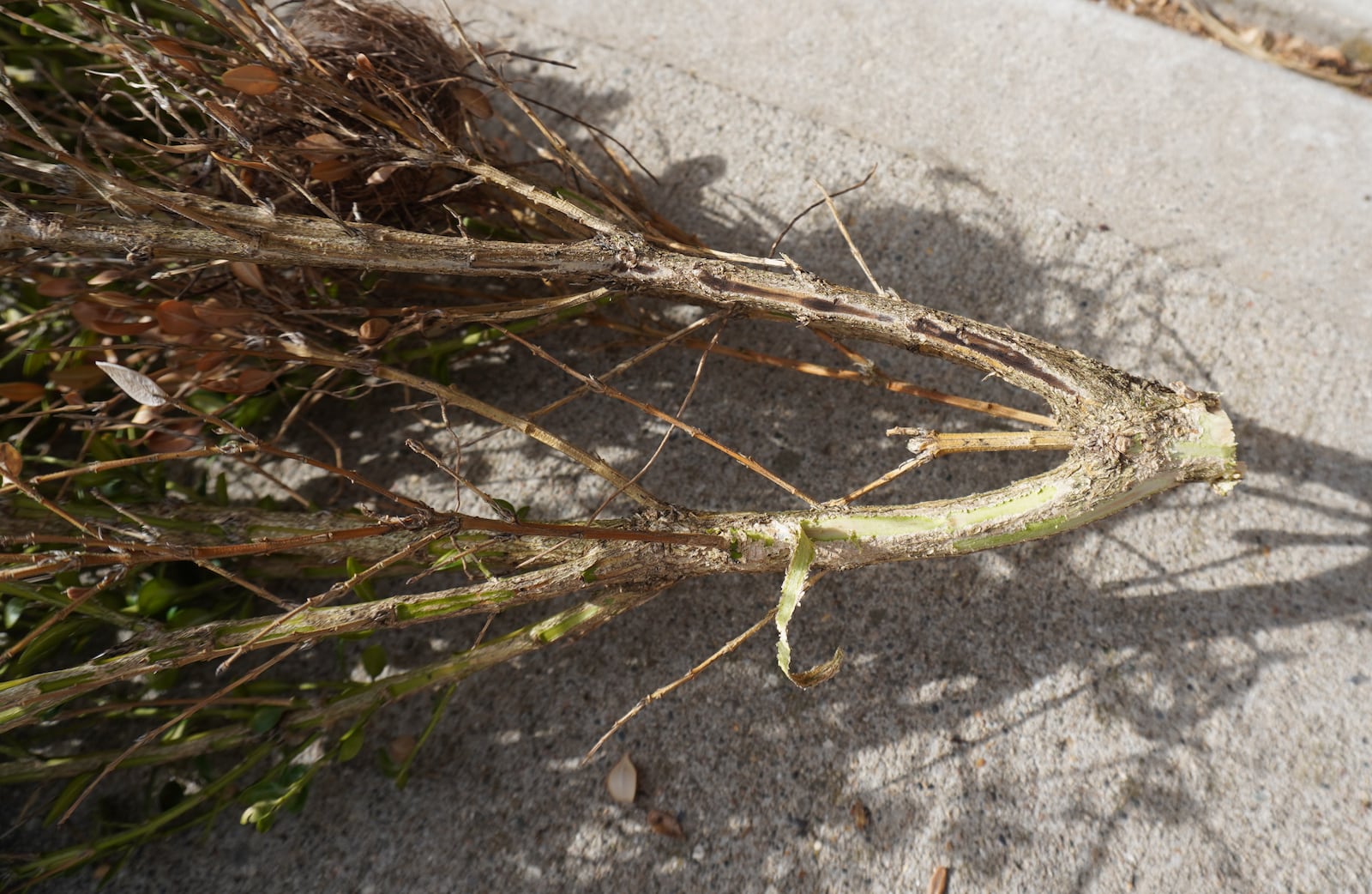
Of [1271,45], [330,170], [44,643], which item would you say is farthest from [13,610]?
[1271,45]

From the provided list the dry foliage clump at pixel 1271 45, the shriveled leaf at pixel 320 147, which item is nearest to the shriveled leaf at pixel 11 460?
the shriveled leaf at pixel 320 147

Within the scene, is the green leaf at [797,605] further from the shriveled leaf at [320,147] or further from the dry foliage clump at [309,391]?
the shriveled leaf at [320,147]

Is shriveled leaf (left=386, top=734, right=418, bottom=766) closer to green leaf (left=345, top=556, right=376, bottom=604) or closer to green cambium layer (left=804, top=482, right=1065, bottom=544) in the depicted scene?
green leaf (left=345, top=556, right=376, bottom=604)

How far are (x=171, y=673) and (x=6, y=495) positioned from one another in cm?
29

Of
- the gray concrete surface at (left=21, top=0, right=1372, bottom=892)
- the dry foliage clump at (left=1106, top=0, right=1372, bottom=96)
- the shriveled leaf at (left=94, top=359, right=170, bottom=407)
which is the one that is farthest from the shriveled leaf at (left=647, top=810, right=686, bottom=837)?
the dry foliage clump at (left=1106, top=0, right=1372, bottom=96)

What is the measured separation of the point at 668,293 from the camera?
3.68 ft

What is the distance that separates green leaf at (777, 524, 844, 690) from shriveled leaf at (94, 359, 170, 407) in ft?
2.13

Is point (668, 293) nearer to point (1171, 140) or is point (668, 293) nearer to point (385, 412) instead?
point (385, 412)

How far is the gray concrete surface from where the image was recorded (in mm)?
1199

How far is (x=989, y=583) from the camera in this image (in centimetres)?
128

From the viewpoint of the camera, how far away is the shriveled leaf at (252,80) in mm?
966

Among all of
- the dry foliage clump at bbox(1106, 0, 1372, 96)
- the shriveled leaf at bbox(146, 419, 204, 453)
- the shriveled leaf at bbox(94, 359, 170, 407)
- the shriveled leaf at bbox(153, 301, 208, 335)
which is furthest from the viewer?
the dry foliage clump at bbox(1106, 0, 1372, 96)

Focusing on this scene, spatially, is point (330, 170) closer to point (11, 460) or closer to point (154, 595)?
point (11, 460)

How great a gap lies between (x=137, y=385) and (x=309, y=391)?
0.32 metres
